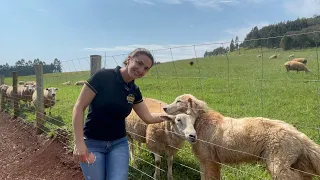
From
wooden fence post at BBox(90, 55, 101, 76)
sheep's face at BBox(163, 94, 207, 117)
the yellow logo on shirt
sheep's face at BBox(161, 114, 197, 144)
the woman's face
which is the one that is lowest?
sheep's face at BBox(161, 114, 197, 144)

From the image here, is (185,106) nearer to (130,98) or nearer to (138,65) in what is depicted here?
(130,98)

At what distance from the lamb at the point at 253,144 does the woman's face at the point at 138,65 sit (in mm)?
1646

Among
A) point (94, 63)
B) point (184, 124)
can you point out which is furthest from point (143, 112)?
point (94, 63)

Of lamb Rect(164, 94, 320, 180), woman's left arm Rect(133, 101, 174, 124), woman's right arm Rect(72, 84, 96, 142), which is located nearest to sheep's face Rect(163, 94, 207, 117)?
lamb Rect(164, 94, 320, 180)

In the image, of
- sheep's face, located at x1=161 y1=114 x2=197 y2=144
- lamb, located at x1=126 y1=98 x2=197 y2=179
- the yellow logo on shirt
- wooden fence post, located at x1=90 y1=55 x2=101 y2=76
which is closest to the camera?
the yellow logo on shirt

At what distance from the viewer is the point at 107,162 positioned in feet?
11.0

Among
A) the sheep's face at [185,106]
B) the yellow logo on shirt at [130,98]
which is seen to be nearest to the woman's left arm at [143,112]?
the yellow logo on shirt at [130,98]

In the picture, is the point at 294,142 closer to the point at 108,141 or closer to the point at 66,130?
the point at 108,141

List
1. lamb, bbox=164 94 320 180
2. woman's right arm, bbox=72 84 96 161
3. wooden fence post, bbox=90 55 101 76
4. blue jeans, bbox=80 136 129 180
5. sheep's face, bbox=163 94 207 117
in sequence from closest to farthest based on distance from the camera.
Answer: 1. woman's right arm, bbox=72 84 96 161
2. blue jeans, bbox=80 136 129 180
3. lamb, bbox=164 94 320 180
4. sheep's face, bbox=163 94 207 117
5. wooden fence post, bbox=90 55 101 76

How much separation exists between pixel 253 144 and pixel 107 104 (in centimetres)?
219

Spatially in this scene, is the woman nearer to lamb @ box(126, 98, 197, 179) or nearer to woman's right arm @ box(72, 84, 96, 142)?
woman's right arm @ box(72, 84, 96, 142)

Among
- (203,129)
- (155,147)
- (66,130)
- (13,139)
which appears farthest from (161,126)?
(13,139)

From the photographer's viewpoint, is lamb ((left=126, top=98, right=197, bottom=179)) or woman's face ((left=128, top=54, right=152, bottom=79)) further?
lamb ((left=126, top=98, right=197, bottom=179))

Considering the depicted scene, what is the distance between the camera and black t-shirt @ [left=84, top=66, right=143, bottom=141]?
3.21 metres
